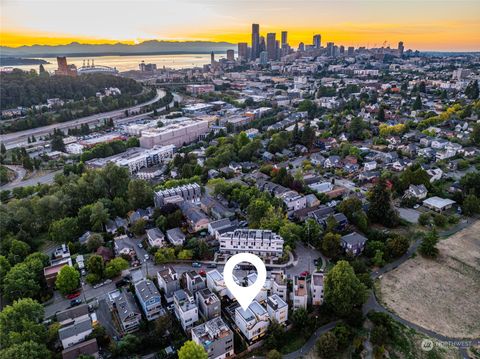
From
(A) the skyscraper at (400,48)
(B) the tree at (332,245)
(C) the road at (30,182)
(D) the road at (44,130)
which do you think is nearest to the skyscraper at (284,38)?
(A) the skyscraper at (400,48)

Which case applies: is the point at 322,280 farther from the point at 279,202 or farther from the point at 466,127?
the point at 466,127

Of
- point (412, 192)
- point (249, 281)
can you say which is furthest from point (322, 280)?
point (412, 192)

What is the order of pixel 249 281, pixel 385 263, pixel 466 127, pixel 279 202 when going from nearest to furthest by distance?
pixel 249 281
pixel 385 263
pixel 279 202
pixel 466 127

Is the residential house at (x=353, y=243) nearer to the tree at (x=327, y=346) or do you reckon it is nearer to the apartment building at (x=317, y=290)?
the apartment building at (x=317, y=290)

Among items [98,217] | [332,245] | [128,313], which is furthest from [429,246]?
[98,217]

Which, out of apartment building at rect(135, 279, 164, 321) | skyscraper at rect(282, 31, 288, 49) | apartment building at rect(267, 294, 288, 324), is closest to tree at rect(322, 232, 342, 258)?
apartment building at rect(267, 294, 288, 324)

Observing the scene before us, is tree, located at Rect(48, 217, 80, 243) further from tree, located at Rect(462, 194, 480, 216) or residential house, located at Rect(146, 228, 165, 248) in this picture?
tree, located at Rect(462, 194, 480, 216)

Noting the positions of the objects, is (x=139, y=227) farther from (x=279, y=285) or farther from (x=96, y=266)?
(x=279, y=285)
